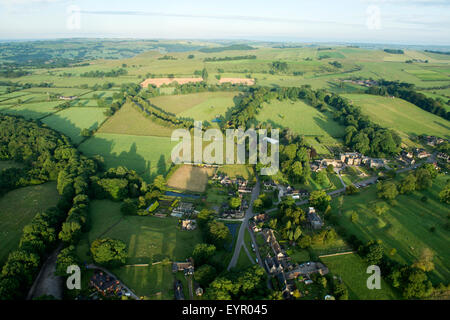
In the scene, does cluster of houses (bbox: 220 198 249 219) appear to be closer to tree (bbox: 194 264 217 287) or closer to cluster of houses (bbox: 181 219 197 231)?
cluster of houses (bbox: 181 219 197 231)

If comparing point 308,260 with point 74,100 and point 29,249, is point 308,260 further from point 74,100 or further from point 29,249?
point 74,100

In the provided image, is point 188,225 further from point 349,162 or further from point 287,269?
point 349,162

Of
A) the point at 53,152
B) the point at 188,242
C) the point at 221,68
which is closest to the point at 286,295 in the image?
the point at 188,242

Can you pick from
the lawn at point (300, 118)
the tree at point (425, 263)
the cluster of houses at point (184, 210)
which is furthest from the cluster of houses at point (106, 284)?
the lawn at point (300, 118)

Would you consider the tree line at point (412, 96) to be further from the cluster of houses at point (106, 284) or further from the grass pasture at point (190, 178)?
the cluster of houses at point (106, 284)

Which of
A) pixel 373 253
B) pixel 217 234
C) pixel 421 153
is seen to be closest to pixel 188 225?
pixel 217 234

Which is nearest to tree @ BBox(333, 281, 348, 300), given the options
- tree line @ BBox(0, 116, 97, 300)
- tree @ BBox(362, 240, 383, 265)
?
tree @ BBox(362, 240, 383, 265)
